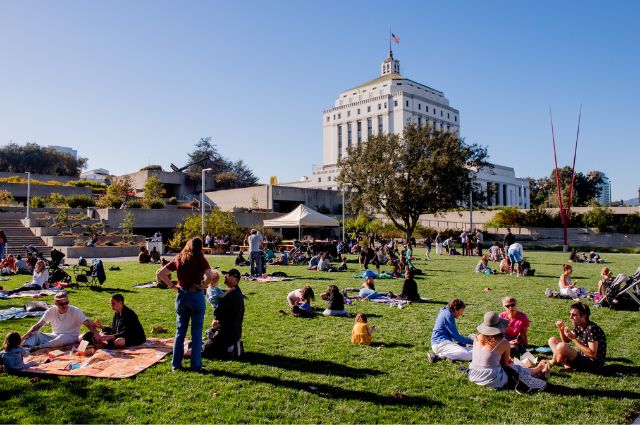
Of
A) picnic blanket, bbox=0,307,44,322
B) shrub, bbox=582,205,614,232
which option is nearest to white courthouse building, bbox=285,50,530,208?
shrub, bbox=582,205,614,232

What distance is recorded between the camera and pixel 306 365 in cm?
668

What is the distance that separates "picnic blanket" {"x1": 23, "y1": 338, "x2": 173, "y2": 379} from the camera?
6.24m

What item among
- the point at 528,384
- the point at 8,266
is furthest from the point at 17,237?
the point at 528,384

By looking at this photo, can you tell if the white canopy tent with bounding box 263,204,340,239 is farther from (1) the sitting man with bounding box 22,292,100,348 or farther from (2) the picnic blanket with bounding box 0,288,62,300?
(1) the sitting man with bounding box 22,292,100,348

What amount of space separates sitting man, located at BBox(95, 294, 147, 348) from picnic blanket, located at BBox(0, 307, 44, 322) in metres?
3.08

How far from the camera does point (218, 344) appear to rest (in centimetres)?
705

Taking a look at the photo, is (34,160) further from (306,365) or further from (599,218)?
(306,365)

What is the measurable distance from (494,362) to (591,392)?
3.66 ft

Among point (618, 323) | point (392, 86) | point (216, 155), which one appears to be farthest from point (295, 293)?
point (392, 86)

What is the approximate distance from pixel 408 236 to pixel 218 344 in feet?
108

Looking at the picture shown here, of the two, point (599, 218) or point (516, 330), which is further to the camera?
point (599, 218)

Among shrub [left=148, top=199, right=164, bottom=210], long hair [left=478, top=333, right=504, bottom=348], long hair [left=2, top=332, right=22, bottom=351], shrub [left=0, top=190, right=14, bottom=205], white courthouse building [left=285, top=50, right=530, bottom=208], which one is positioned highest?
white courthouse building [left=285, top=50, right=530, bottom=208]

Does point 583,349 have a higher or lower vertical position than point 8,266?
lower

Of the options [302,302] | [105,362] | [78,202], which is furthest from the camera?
[78,202]
